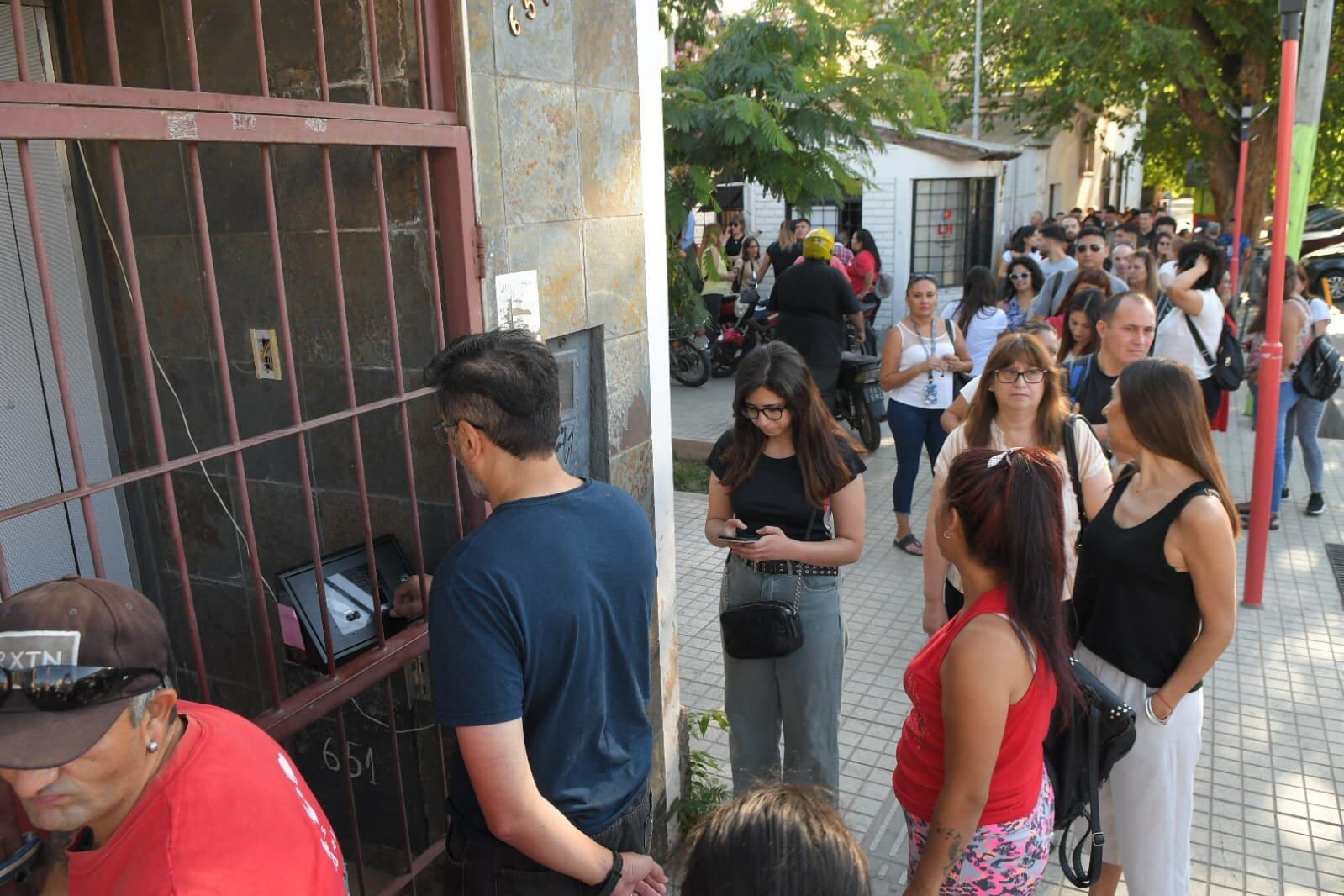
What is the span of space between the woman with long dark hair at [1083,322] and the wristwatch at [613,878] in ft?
13.4

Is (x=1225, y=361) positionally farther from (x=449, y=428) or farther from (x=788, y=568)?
(x=449, y=428)

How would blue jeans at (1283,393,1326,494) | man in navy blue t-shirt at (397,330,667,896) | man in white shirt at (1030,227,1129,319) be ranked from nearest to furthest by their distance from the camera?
1. man in navy blue t-shirt at (397,330,667,896)
2. blue jeans at (1283,393,1326,494)
3. man in white shirt at (1030,227,1129,319)

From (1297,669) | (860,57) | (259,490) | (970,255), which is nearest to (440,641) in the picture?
(259,490)

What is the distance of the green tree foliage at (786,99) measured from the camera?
21.2 feet

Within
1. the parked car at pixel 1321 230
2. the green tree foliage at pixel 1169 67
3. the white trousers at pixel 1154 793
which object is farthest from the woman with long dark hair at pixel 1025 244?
the white trousers at pixel 1154 793

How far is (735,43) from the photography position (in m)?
6.78

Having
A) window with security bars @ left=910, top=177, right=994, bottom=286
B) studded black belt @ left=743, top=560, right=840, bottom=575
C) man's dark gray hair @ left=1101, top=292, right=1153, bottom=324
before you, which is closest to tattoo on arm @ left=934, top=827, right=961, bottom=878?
studded black belt @ left=743, top=560, right=840, bottom=575

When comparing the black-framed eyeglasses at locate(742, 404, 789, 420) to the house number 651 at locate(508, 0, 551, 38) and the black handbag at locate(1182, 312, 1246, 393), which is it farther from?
the black handbag at locate(1182, 312, 1246, 393)

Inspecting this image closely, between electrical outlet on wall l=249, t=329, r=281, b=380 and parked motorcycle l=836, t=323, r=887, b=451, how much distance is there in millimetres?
6137

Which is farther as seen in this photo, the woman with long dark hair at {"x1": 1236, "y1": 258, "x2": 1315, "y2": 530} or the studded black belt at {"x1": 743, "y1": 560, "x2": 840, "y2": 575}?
the woman with long dark hair at {"x1": 1236, "y1": 258, "x2": 1315, "y2": 530}

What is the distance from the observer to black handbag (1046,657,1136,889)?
8.12ft

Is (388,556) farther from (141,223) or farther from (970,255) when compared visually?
(970,255)

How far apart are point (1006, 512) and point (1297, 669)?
3.79 meters

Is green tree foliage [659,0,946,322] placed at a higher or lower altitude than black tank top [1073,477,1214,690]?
higher
